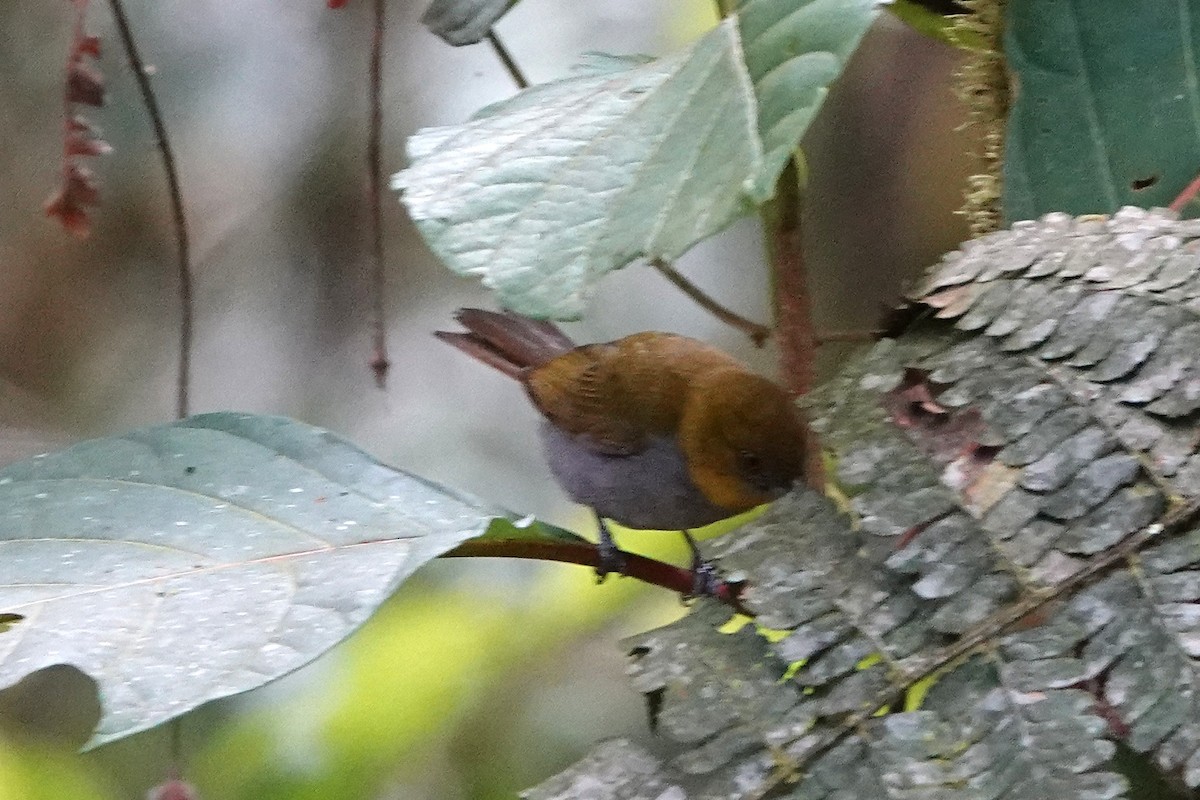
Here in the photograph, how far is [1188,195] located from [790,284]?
0.36 metres

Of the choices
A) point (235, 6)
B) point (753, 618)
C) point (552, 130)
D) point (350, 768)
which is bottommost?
point (350, 768)

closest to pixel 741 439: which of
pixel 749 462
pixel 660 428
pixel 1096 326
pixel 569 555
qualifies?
pixel 749 462

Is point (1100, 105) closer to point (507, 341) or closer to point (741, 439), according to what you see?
point (741, 439)

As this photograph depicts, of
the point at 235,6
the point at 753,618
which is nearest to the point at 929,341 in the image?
the point at 753,618

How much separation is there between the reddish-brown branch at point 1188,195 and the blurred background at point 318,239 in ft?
3.72

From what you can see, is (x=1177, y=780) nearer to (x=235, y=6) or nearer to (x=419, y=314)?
(x=419, y=314)

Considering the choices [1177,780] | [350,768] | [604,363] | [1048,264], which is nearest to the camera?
[1177,780]

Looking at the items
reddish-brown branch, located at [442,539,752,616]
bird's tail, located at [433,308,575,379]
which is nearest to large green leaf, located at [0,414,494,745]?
reddish-brown branch, located at [442,539,752,616]

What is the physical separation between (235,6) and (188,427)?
1579 millimetres

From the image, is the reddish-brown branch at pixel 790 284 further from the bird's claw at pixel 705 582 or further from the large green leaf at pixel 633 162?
the large green leaf at pixel 633 162

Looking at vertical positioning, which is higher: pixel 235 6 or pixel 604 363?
pixel 235 6

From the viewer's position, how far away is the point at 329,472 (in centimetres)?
76

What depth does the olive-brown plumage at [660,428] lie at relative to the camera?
3.90 ft

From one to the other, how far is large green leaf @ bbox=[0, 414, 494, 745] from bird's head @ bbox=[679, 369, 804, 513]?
21.1 inches
